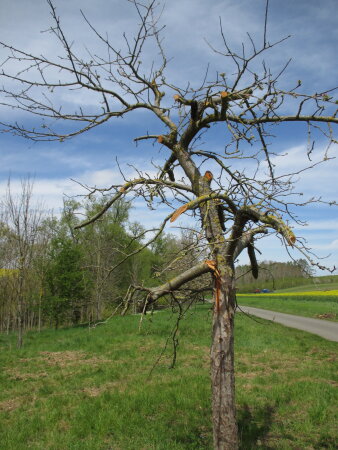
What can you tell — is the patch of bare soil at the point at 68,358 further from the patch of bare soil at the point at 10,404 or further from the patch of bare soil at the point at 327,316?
the patch of bare soil at the point at 327,316

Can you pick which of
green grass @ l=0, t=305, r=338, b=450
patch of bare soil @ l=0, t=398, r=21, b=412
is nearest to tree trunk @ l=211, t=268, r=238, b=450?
green grass @ l=0, t=305, r=338, b=450

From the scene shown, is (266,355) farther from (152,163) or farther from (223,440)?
(152,163)

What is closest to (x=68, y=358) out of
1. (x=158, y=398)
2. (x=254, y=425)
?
(x=158, y=398)

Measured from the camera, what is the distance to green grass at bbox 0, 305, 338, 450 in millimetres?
5035

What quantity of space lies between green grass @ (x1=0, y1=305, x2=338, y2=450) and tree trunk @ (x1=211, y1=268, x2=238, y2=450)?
1.04 m

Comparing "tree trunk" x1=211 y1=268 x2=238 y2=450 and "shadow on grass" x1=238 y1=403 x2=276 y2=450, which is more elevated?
"tree trunk" x1=211 y1=268 x2=238 y2=450

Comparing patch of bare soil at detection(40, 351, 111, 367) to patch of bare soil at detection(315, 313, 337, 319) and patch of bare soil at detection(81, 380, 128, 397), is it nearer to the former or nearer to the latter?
patch of bare soil at detection(81, 380, 128, 397)

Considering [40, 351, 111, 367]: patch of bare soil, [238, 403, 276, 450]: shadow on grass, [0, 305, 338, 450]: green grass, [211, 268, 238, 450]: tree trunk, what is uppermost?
[211, 268, 238, 450]: tree trunk

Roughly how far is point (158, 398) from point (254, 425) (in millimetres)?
1914

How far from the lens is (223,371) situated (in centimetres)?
333

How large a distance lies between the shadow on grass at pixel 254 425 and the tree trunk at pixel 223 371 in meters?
1.67

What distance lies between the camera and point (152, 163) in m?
3.86

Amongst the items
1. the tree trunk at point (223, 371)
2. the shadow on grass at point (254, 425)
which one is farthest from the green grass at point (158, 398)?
the tree trunk at point (223, 371)

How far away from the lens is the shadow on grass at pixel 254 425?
15.6ft
